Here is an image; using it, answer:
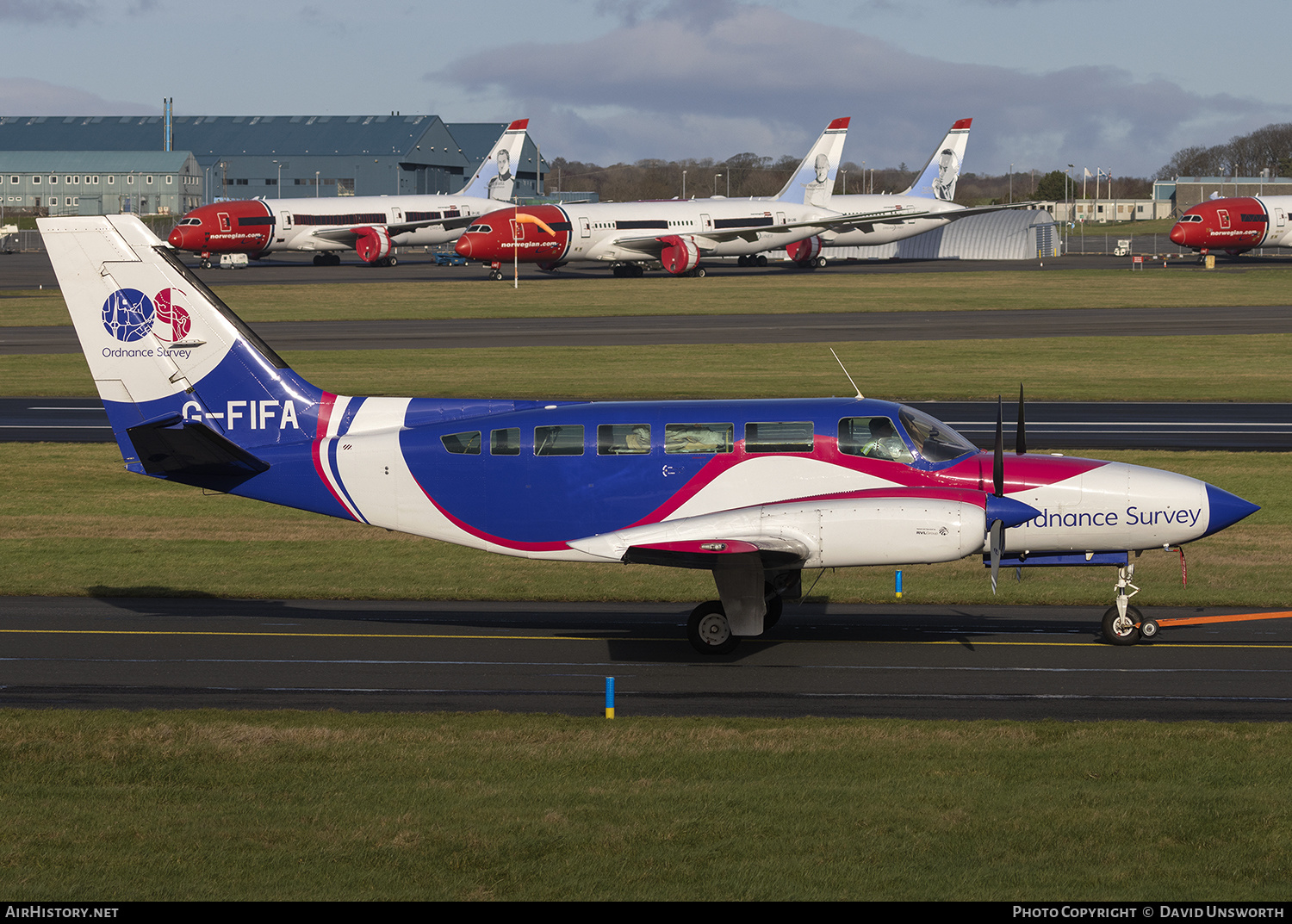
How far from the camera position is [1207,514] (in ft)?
56.4

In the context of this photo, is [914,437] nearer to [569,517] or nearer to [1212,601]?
[569,517]

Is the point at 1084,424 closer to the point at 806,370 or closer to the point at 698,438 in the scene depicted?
the point at 806,370

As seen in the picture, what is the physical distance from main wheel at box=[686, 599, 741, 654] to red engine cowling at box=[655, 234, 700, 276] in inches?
3179

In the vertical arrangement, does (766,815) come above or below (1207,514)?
below

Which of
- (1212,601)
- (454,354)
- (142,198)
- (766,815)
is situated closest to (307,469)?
(766,815)

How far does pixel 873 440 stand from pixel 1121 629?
4235 millimetres

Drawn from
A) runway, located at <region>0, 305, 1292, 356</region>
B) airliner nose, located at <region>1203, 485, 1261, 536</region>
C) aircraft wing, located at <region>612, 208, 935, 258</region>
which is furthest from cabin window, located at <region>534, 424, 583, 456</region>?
aircraft wing, located at <region>612, 208, 935, 258</region>

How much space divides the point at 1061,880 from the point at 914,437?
8.76m

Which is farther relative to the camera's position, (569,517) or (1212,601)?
(1212,601)

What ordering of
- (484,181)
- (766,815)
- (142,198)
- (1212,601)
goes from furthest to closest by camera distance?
(142,198) → (484,181) → (1212,601) → (766,815)

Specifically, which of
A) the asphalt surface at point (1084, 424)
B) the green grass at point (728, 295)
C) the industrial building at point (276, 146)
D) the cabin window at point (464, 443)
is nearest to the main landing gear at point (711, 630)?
the cabin window at point (464, 443)

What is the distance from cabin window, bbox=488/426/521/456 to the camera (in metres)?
18.7

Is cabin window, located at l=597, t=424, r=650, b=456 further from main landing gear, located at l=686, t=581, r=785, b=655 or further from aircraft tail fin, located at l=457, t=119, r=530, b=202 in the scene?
aircraft tail fin, located at l=457, t=119, r=530, b=202

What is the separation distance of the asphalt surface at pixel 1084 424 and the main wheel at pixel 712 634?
16.8 meters
